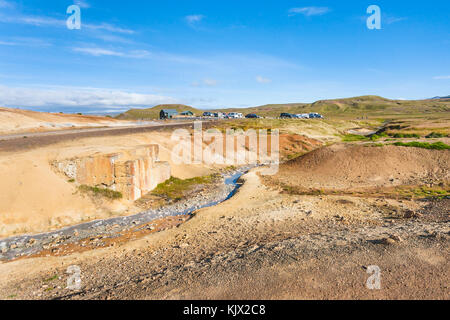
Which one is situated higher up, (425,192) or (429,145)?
(429,145)

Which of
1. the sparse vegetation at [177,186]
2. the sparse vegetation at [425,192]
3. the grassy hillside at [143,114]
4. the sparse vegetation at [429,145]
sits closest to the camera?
the sparse vegetation at [425,192]

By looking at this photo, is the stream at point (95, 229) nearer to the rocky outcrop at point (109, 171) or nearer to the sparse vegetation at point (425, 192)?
the rocky outcrop at point (109, 171)

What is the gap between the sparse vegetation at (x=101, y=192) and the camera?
1775 centimetres

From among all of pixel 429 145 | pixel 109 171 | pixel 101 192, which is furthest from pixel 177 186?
pixel 429 145

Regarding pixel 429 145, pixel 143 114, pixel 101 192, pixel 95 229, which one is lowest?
pixel 95 229

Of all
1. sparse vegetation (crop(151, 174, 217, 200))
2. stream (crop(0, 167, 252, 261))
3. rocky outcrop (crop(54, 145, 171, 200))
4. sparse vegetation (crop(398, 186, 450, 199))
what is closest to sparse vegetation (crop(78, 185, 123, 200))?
rocky outcrop (crop(54, 145, 171, 200))

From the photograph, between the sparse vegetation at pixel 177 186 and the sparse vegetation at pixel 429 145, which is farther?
the sparse vegetation at pixel 429 145

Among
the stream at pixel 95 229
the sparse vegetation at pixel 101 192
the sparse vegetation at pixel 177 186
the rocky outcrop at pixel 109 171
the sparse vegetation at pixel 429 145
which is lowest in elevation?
the stream at pixel 95 229

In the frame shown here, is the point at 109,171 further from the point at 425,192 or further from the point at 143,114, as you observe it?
the point at 143,114

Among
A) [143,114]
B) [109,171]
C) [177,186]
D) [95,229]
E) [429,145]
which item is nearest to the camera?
[95,229]

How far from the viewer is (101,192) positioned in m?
18.0

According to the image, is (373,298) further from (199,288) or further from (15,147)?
(15,147)

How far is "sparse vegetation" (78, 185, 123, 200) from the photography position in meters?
17.8

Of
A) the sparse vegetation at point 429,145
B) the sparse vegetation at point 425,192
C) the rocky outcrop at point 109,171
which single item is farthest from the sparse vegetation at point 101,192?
the sparse vegetation at point 429,145
